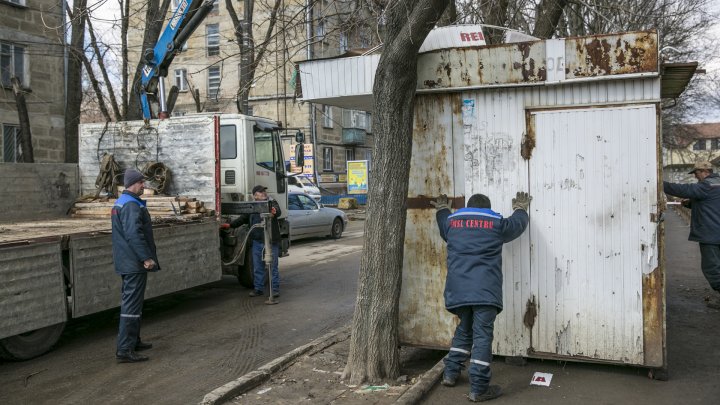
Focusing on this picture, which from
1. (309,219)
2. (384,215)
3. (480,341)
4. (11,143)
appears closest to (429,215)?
(384,215)

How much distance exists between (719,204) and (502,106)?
400 centimetres

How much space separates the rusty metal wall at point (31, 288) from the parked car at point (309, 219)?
10249mm

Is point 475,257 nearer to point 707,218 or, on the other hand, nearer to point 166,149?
point 707,218

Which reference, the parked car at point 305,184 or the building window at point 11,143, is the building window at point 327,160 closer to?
the parked car at point 305,184

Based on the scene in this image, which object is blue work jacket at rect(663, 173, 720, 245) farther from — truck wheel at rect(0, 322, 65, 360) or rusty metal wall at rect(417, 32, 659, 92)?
truck wheel at rect(0, 322, 65, 360)

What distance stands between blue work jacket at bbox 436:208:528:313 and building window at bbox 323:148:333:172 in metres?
33.7

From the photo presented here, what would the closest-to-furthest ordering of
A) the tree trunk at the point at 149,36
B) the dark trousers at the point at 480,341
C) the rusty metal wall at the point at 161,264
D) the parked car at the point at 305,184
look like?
the dark trousers at the point at 480,341, the rusty metal wall at the point at 161,264, the tree trunk at the point at 149,36, the parked car at the point at 305,184

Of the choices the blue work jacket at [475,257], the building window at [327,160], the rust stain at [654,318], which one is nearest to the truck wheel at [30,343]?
the blue work jacket at [475,257]

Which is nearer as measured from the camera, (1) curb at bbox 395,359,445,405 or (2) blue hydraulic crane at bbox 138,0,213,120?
(1) curb at bbox 395,359,445,405

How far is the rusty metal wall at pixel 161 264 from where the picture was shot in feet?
22.0

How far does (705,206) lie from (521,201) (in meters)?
3.76

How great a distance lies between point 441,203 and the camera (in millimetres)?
5582

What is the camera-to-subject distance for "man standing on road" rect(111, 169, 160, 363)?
6.17 m

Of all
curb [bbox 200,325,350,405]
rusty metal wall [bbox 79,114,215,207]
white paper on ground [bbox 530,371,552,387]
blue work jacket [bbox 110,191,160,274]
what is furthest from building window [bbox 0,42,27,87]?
white paper on ground [bbox 530,371,552,387]
